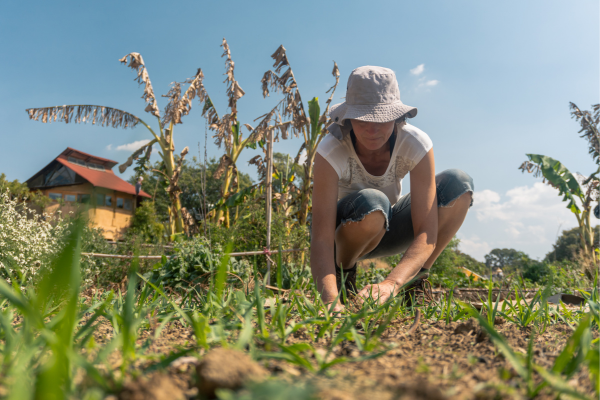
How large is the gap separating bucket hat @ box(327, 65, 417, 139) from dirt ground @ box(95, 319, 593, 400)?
103 cm

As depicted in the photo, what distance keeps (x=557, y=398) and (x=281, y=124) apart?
6.90m

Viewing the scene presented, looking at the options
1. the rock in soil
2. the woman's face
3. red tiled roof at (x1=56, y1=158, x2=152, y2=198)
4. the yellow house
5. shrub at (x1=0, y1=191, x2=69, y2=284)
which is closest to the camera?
the rock in soil

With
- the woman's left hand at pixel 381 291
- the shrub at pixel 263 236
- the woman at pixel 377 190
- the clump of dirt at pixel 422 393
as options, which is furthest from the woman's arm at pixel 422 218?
the shrub at pixel 263 236

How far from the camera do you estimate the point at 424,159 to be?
1843mm

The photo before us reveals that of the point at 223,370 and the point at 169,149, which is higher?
the point at 169,149

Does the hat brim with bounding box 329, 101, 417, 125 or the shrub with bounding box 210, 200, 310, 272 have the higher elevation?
the hat brim with bounding box 329, 101, 417, 125

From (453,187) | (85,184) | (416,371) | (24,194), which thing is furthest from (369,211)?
(85,184)

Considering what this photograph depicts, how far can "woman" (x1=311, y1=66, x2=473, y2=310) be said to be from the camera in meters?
1.61

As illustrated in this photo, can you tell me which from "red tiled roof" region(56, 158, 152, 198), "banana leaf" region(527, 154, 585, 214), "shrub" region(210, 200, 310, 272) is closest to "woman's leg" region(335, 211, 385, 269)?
"shrub" region(210, 200, 310, 272)

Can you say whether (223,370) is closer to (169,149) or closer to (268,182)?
(268,182)

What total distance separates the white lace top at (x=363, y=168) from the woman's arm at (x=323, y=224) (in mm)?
68

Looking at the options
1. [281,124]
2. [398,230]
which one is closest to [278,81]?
[281,124]

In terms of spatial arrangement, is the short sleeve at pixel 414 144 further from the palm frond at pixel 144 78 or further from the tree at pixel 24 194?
the tree at pixel 24 194

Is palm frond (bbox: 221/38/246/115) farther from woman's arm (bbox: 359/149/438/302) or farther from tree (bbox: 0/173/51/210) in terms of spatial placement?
A: tree (bbox: 0/173/51/210)
